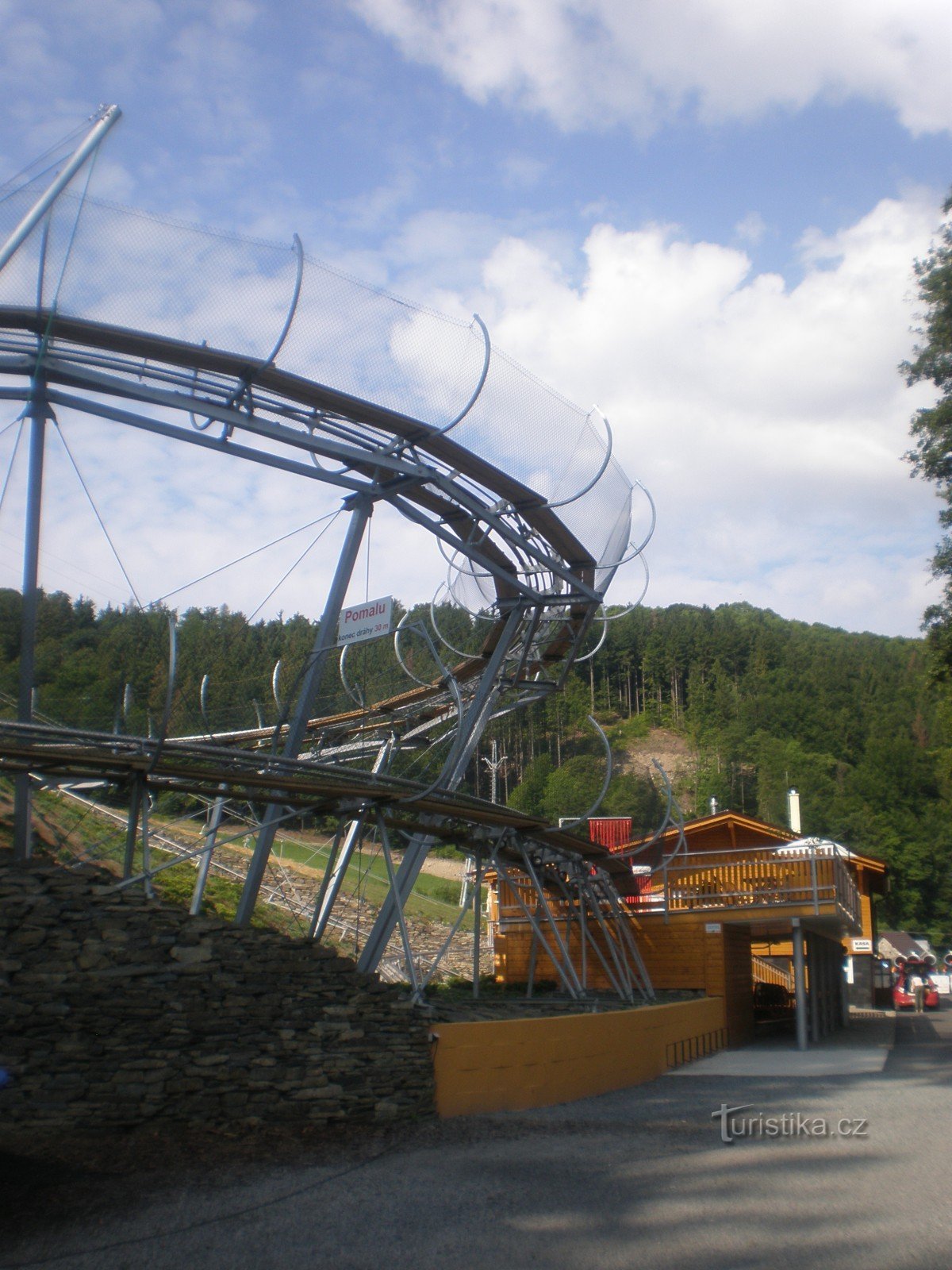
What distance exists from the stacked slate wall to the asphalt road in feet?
2.72

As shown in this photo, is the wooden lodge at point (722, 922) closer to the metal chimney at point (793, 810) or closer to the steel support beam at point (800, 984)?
the steel support beam at point (800, 984)

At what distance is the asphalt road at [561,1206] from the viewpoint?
20.2ft

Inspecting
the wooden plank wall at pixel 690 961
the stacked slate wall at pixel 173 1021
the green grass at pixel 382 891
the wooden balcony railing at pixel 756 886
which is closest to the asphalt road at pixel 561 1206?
the stacked slate wall at pixel 173 1021

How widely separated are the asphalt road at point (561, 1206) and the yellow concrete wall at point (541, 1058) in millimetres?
361

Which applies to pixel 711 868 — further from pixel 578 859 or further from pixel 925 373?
pixel 925 373

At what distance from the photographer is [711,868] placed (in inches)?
813

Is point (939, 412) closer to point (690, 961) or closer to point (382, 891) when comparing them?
point (690, 961)

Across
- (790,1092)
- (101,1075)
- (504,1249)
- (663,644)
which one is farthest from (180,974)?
(663,644)

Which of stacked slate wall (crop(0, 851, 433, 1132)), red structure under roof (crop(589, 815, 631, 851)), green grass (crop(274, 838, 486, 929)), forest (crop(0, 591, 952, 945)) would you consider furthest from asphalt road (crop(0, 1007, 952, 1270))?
red structure under roof (crop(589, 815, 631, 851))

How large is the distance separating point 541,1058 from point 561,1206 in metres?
4.17

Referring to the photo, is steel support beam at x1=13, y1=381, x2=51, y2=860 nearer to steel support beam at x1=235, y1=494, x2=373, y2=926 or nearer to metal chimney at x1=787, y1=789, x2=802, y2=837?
steel support beam at x1=235, y1=494, x2=373, y2=926

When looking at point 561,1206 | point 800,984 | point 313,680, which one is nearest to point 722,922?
point 800,984

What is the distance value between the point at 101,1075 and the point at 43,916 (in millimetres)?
1285

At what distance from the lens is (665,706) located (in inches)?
3976
